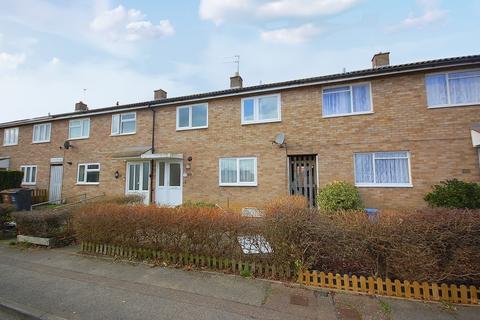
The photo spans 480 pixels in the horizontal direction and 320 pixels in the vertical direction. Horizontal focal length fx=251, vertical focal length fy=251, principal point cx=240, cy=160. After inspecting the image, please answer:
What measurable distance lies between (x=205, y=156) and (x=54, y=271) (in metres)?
7.56

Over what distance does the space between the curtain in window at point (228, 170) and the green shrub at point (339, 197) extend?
3985mm

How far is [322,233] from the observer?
14.3 ft

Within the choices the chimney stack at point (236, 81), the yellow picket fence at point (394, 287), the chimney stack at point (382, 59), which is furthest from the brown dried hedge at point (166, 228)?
the chimney stack at point (382, 59)

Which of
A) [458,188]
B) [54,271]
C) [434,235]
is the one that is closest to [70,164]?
[54,271]

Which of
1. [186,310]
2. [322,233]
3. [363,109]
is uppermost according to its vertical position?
[363,109]

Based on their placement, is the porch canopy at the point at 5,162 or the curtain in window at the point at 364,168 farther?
the porch canopy at the point at 5,162

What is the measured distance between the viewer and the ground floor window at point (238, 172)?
11159mm

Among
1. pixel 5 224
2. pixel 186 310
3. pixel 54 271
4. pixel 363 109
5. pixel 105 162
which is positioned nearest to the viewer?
pixel 186 310

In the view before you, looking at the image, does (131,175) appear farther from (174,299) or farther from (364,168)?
(364,168)

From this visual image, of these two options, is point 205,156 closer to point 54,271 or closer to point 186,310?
point 54,271

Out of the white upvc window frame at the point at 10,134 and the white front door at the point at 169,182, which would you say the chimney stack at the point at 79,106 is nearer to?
the white upvc window frame at the point at 10,134

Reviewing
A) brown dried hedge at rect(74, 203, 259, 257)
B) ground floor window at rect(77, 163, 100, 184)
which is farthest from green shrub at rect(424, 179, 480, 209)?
ground floor window at rect(77, 163, 100, 184)

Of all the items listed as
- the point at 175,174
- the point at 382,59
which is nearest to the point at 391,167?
the point at 382,59

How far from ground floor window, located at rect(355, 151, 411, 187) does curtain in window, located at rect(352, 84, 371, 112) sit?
5.99 feet
